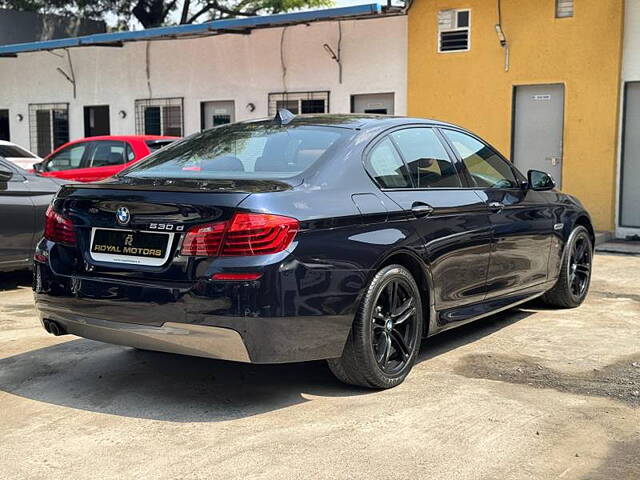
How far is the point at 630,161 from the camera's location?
511 inches

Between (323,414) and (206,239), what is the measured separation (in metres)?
1.11

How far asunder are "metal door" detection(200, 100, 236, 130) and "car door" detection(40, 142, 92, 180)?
483cm

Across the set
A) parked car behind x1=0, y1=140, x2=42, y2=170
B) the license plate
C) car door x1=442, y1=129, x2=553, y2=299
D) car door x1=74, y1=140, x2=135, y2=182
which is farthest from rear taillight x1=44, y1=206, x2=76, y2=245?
parked car behind x1=0, y1=140, x2=42, y2=170

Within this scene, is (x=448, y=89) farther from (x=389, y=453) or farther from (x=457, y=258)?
(x=389, y=453)

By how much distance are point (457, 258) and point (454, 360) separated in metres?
0.69

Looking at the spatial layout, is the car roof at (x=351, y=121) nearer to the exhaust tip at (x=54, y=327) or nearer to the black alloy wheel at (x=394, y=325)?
the black alloy wheel at (x=394, y=325)

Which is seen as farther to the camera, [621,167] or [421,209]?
[621,167]

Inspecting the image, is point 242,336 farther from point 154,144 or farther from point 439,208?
point 154,144

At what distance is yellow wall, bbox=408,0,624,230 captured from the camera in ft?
42.5

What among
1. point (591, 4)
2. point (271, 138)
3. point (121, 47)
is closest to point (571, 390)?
point (271, 138)

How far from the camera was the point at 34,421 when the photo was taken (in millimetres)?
4395

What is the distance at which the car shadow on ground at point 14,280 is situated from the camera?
8.77 meters

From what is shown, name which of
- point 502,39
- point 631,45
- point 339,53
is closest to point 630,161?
point 631,45

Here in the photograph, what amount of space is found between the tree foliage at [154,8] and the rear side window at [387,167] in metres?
27.3
